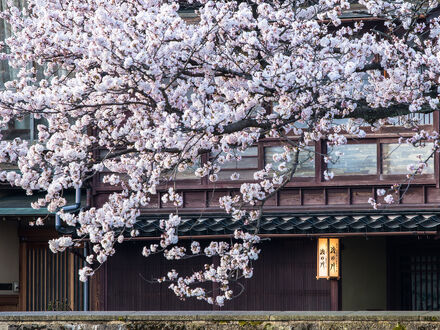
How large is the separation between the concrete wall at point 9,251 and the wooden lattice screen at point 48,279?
0.93 ft

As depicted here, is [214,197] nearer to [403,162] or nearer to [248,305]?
[248,305]

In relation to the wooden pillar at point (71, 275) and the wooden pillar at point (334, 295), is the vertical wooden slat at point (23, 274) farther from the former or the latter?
the wooden pillar at point (334, 295)

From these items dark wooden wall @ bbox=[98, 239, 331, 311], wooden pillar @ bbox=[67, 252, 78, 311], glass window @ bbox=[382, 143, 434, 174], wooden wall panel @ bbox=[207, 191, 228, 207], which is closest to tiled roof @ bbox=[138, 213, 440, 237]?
wooden wall panel @ bbox=[207, 191, 228, 207]

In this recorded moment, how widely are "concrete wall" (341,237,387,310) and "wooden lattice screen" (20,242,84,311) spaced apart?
5.48 meters

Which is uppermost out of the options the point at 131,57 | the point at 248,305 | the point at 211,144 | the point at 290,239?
the point at 131,57

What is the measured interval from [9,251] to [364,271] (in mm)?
7592

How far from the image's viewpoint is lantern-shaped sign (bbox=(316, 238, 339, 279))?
693 inches

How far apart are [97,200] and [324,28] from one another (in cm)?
769

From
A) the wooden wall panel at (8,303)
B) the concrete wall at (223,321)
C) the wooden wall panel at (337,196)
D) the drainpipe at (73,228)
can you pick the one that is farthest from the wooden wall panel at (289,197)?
the concrete wall at (223,321)

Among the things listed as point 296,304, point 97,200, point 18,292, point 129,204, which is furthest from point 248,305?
point 129,204

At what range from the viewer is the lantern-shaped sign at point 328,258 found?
17609 mm

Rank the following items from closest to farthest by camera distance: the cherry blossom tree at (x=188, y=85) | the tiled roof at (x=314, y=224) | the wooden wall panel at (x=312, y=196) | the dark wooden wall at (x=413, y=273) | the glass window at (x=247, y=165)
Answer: the cherry blossom tree at (x=188, y=85)
the tiled roof at (x=314, y=224)
the wooden wall panel at (x=312, y=196)
the glass window at (x=247, y=165)
the dark wooden wall at (x=413, y=273)

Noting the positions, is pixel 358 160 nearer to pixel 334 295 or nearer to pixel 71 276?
pixel 334 295

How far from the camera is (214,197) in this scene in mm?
18406
